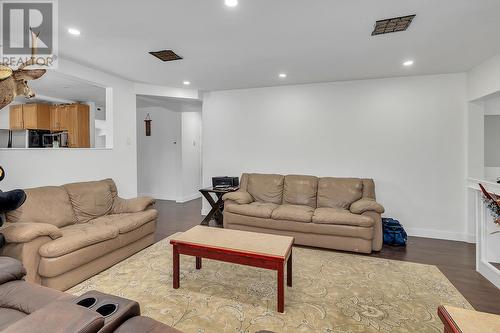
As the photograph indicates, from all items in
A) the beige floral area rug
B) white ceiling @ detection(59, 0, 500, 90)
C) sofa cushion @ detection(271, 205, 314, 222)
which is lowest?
the beige floral area rug

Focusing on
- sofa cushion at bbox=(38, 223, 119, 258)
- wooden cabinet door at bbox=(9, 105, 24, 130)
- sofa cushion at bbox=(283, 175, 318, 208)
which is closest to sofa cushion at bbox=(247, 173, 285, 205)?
sofa cushion at bbox=(283, 175, 318, 208)

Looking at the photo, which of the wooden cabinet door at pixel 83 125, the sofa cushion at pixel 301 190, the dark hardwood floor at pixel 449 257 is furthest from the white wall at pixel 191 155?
the sofa cushion at pixel 301 190

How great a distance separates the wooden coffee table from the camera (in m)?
2.15

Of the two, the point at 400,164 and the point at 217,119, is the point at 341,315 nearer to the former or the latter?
the point at 400,164

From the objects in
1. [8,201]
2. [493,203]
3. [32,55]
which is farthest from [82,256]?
[493,203]

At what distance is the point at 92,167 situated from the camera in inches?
147

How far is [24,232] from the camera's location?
7.25ft

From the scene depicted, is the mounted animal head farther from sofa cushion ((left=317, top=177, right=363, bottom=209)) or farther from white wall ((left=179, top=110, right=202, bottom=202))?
white wall ((left=179, top=110, right=202, bottom=202))

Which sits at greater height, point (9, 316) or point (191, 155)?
point (191, 155)

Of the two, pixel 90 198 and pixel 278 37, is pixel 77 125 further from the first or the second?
pixel 278 37

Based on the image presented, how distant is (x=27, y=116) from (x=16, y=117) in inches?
9.1

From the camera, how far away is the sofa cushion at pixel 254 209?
3.73 m

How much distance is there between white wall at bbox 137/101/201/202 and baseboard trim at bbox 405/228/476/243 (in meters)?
5.08

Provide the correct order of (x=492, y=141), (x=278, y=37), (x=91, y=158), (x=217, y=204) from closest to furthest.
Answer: (x=278, y=37) < (x=91, y=158) < (x=492, y=141) < (x=217, y=204)
